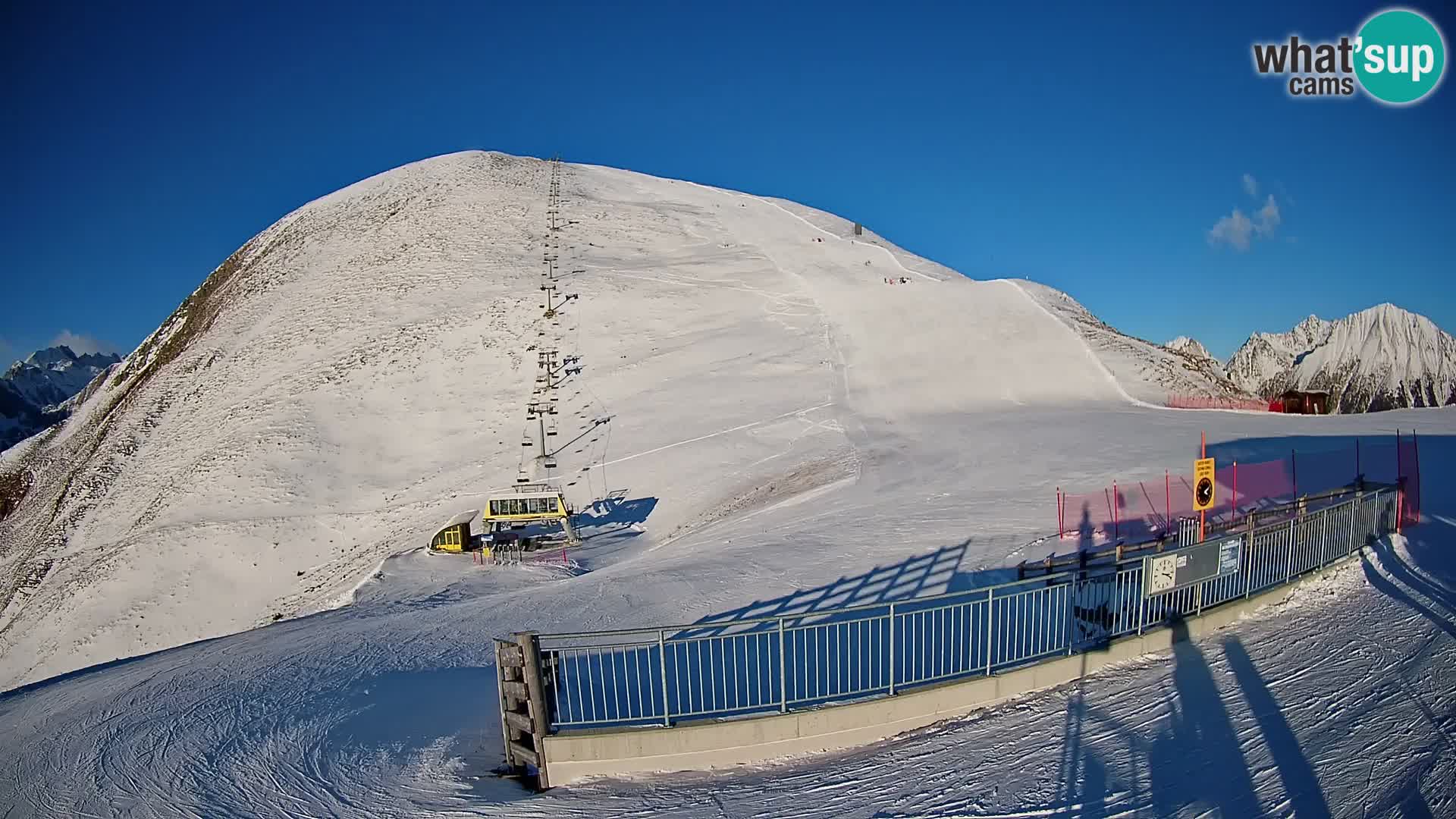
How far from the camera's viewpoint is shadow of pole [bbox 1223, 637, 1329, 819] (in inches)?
225

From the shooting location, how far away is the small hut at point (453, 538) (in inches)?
995

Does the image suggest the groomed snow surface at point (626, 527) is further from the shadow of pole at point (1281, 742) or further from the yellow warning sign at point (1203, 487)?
the yellow warning sign at point (1203, 487)

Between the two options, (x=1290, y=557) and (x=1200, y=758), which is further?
(x=1290, y=557)

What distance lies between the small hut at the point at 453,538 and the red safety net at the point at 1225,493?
1829cm

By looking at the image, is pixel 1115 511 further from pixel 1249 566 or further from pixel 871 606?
pixel 871 606

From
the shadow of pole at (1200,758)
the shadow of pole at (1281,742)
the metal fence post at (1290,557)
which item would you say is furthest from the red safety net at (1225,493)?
the shadow of pole at (1200,758)

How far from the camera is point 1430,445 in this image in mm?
23594

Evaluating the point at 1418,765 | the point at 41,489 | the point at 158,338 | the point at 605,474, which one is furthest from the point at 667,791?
the point at 158,338

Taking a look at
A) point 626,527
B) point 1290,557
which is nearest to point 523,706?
point 1290,557

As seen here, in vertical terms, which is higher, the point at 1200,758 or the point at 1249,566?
the point at 1249,566

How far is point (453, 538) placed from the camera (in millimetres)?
25328

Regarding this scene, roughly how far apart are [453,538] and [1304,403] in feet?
132

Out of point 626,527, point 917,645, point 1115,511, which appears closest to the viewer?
point 917,645

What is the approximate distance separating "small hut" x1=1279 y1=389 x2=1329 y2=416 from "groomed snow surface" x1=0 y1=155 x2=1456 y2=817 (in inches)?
279
